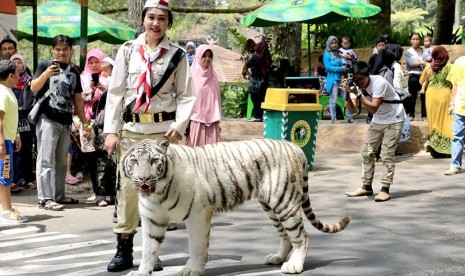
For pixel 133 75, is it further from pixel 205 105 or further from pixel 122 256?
pixel 205 105

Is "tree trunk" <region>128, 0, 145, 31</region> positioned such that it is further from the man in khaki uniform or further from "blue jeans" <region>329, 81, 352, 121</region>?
the man in khaki uniform

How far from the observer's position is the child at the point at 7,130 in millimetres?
9484

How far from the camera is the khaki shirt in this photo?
7219 mm

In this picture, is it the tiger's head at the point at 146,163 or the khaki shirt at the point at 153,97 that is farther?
the khaki shirt at the point at 153,97

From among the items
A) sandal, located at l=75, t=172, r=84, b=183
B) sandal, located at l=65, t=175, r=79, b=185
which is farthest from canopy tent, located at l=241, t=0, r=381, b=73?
sandal, located at l=65, t=175, r=79, b=185

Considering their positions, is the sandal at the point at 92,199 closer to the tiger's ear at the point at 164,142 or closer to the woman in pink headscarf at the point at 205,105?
the woman in pink headscarf at the point at 205,105

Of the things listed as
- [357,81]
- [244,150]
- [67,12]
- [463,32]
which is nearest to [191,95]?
[244,150]

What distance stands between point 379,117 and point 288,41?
10.5 m

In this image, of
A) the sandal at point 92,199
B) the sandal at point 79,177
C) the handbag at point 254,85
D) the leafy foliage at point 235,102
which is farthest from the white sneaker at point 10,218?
the leafy foliage at point 235,102

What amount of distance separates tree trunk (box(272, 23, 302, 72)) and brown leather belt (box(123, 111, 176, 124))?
14.1m

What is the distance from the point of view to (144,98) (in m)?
7.20

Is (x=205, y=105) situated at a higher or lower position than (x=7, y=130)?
higher

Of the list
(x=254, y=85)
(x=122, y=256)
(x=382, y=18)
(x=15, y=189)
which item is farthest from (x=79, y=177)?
(x=382, y=18)

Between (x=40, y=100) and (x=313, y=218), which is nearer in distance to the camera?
(x=313, y=218)
